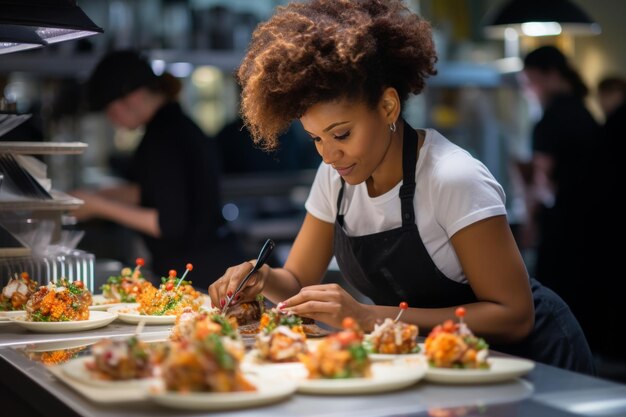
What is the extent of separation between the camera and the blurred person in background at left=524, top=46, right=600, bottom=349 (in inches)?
214

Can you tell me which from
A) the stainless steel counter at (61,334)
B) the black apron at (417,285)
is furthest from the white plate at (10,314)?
the black apron at (417,285)

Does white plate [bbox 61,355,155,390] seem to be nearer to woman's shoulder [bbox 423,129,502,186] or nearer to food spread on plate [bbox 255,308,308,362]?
food spread on plate [bbox 255,308,308,362]

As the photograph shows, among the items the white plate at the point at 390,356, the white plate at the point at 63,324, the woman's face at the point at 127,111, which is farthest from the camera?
the woman's face at the point at 127,111

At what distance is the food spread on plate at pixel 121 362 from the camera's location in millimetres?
1632

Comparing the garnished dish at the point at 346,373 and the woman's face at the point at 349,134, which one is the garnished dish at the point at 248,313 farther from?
the garnished dish at the point at 346,373

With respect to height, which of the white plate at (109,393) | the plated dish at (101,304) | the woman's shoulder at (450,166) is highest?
the woman's shoulder at (450,166)

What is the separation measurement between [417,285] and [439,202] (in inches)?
9.3

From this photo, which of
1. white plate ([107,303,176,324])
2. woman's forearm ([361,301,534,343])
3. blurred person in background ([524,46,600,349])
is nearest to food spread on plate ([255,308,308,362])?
woman's forearm ([361,301,534,343])

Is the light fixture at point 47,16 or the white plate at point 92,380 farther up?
the light fixture at point 47,16

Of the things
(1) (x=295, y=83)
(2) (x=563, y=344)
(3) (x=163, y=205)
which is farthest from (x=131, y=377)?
(3) (x=163, y=205)

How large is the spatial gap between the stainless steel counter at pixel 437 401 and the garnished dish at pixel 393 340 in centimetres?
17

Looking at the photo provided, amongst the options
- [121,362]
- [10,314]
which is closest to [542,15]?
[10,314]

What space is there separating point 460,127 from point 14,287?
5.58 meters

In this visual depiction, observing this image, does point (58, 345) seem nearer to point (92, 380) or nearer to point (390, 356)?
point (92, 380)
